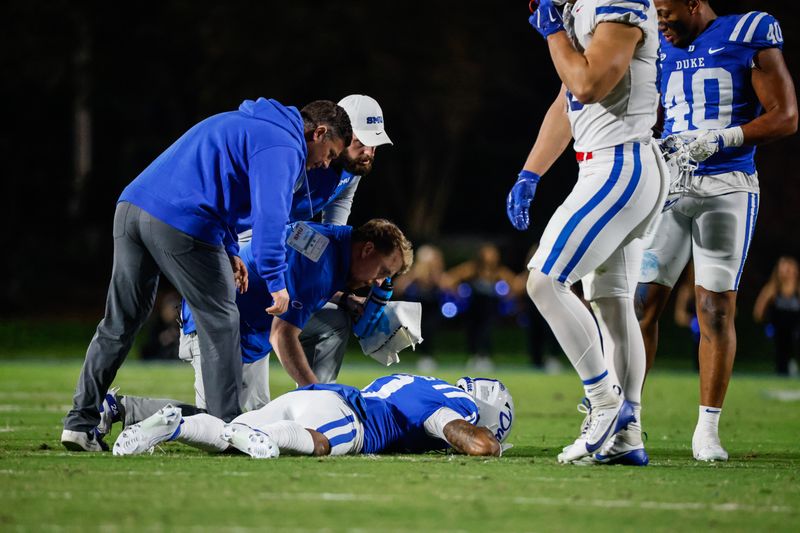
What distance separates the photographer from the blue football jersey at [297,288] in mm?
7352

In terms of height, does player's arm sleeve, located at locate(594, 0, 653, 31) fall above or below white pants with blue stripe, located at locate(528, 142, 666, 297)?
above

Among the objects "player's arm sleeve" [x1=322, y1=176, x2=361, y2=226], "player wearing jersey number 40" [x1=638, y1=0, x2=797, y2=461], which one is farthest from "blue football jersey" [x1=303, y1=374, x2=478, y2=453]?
"player's arm sleeve" [x1=322, y1=176, x2=361, y2=226]

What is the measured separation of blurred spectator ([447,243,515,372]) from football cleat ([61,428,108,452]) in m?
13.4

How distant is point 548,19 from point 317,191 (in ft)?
7.51

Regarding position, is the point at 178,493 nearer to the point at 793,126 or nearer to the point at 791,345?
the point at 793,126

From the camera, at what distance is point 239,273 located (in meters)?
7.26

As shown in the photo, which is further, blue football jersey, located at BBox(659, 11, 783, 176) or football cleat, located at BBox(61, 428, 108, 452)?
blue football jersey, located at BBox(659, 11, 783, 176)

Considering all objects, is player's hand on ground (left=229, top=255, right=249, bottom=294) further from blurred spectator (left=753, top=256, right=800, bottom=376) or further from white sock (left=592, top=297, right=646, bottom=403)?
blurred spectator (left=753, top=256, right=800, bottom=376)

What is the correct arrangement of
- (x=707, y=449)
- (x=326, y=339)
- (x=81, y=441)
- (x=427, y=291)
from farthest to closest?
(x=427, y=291) → (x=326, y=339) → (x=707, y=449) → (x=81, y=441)

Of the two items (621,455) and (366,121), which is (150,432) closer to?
(621,455)

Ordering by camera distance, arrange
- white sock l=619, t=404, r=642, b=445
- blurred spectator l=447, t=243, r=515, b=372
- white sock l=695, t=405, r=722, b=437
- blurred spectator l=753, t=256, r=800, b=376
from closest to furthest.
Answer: white sock l=619, t=404, r=642, b=445 < white sock l=695, t=405, r=722, b=437 < blurred spectator l=753, t=256, r=800, b=376 < blurred spectator l=447, t=243, r=515, b=372

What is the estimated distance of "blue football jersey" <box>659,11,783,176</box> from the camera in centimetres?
730

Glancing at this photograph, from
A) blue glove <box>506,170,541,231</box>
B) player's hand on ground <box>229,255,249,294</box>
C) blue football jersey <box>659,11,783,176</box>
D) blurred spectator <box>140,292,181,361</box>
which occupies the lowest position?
blurred spectator <box>140,292,181,361</box>

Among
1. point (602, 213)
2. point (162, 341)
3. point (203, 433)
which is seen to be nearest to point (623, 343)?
point (602, 213)
